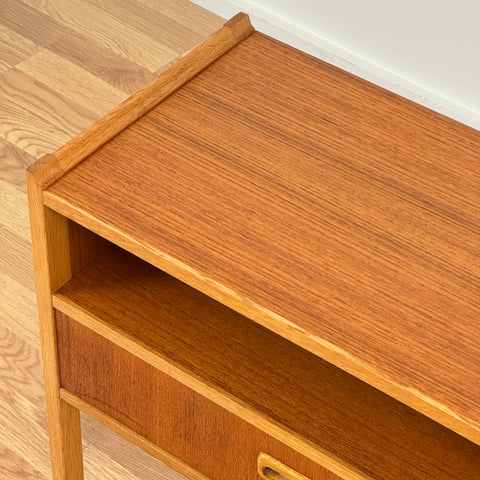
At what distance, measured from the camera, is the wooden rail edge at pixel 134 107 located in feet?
2.78

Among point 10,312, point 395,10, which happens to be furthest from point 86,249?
point 395,10

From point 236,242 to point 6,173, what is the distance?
95 centimetres

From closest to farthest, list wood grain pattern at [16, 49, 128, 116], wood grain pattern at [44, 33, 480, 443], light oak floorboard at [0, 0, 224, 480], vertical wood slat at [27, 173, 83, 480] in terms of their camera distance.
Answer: wood grain pattern at [44, 33, 480, 443], vertical wood slat at [27, 173, 83, 480], light oak floorboard at [0, 0, 224, 480], wood grain pattern at [16, 49, 128, 116]

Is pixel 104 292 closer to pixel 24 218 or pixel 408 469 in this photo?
pixel 408 469

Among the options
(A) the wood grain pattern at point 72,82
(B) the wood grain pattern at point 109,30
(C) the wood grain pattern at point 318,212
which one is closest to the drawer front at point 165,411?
(C) the wood grain pattern at point 318,212

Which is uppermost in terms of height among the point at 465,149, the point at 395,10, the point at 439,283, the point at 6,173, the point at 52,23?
the point at 395,10

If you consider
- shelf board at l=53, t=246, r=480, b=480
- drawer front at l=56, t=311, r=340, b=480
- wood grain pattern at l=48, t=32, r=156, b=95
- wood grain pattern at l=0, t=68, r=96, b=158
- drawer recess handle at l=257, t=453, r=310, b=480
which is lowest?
drawer recess handle at l=257, t=453, r=310, b=480

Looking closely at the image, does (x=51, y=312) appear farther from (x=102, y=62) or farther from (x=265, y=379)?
(x=102, y=62)

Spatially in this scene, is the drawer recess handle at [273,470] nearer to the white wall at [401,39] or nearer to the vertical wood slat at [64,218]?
the vertical wood slat at [64,218]

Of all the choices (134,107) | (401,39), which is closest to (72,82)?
(401,39)

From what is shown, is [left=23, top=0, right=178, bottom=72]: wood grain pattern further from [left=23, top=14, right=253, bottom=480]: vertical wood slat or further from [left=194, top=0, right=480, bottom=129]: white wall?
[left=23, top=14, right=253, bottom=480]: vertical wood slat

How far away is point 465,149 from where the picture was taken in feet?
3.12

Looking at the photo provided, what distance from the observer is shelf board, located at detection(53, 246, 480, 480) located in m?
0.85

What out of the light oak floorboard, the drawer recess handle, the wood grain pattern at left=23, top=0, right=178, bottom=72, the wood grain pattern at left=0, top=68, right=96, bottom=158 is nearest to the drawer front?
the drawer recess handle
